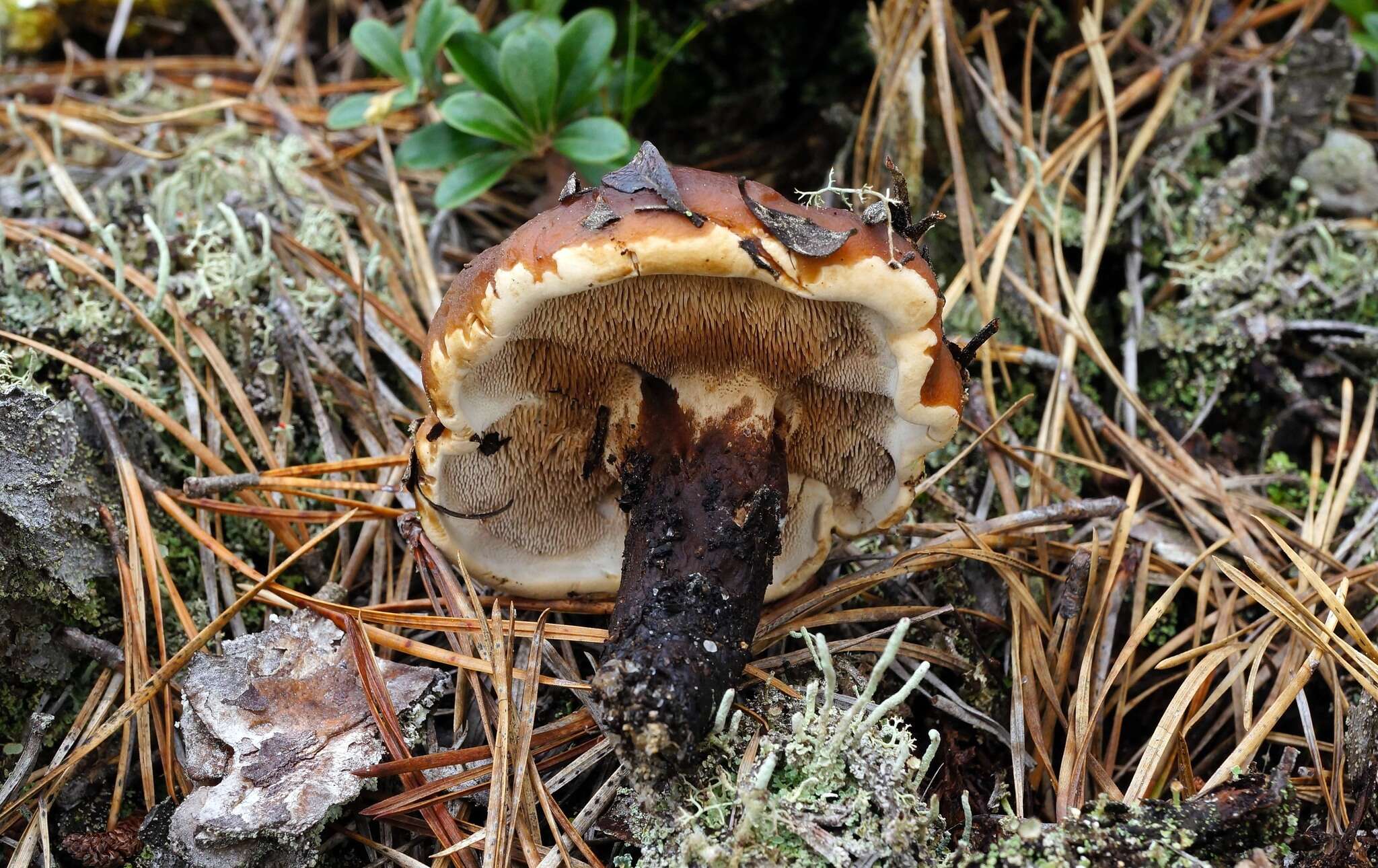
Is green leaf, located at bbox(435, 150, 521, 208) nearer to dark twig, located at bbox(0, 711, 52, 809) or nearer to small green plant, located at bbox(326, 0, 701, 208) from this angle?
small green plant, located at bbox(326, 0, 701, 208)

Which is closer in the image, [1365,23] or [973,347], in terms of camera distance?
[973,347]

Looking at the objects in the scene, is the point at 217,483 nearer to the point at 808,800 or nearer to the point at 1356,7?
the point at 808,800

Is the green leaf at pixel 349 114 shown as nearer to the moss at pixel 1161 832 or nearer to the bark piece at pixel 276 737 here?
the bark piece at pixel 276 737

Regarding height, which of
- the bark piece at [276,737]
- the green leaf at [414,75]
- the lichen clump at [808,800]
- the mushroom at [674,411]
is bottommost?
the bark piece at [276,737]

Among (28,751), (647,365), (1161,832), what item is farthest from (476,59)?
(1161,832)

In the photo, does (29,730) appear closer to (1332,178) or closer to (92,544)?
(92,544)

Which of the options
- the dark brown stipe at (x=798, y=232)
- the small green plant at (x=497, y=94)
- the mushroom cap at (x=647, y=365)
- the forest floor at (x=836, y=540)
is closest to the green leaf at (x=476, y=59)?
the small green plant at (x=497, y=94)
